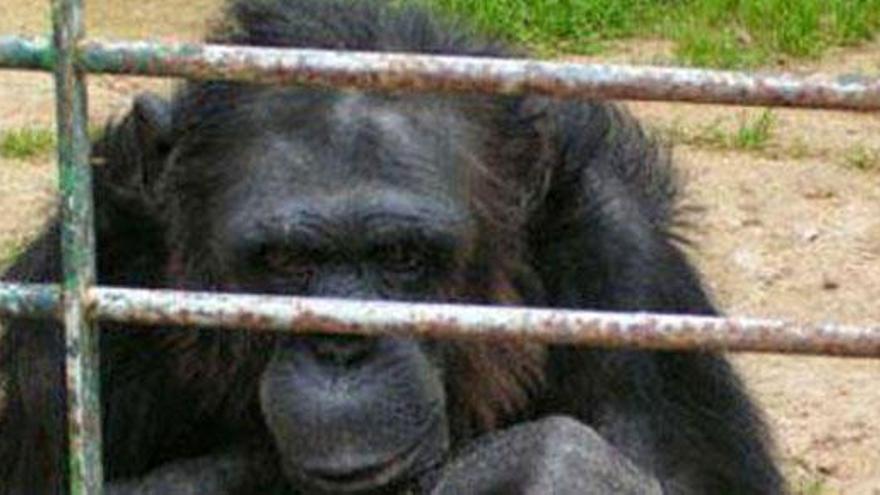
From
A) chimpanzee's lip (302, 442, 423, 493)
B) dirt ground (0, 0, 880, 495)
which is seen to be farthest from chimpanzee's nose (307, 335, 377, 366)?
dirt ground (0, 0, 880, 495)

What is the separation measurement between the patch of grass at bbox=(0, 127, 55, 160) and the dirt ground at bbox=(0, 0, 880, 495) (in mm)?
42

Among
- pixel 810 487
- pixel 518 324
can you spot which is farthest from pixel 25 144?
pixel 518 324

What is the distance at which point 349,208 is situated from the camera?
412cm

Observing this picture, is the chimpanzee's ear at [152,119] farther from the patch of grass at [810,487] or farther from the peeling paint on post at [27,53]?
the patch of grass at [810,487]

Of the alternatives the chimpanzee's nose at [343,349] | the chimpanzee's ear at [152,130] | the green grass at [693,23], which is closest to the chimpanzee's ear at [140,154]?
the chimpanzee's ear at [152,130]

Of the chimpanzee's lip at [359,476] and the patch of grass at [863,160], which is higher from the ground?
the chimpanzee's lip at [359,476]

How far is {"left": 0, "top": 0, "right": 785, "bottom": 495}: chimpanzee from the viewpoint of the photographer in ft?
13.3

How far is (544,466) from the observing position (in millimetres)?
3924

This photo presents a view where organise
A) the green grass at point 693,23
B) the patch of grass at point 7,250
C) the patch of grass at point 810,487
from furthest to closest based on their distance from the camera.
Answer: the green grass at point 693,23 → the patch of grass at point 7,250 → the patch of grass at point 810,487

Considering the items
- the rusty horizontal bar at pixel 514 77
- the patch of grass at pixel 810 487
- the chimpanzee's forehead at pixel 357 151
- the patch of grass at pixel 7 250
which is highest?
the rusty horizontal bar at pixel 514 77

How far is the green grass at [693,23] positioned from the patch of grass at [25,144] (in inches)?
68.6

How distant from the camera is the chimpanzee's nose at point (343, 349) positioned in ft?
12.8

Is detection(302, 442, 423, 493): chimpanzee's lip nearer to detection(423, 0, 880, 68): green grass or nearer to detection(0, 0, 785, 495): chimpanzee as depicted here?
detection(0, 0, 785, 495): chimpanzee

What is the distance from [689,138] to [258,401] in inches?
140
